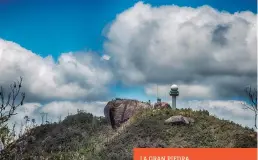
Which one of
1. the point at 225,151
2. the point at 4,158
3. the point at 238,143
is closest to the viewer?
the point at 4,158

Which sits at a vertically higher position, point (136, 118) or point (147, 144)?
point (136, 118)

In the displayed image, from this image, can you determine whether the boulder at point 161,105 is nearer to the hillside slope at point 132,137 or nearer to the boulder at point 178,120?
the hillside slope at point 132,137

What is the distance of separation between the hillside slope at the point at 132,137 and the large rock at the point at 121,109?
2.33 ft

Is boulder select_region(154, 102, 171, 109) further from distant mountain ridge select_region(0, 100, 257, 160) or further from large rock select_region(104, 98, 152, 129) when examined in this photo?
distant mountain ridge select_region(0, 100, 257, 160)

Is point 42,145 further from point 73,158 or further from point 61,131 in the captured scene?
point 73,158

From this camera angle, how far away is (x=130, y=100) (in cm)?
3312

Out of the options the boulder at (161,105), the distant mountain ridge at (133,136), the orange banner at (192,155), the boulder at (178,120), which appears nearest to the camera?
the orange banner at (192,155)

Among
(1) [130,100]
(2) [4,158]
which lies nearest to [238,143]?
(1) [130,100]

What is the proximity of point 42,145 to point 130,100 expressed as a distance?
7.77 meters

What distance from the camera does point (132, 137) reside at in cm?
2630

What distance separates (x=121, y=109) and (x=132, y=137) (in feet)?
21.0

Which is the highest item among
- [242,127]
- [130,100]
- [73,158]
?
[130,100]

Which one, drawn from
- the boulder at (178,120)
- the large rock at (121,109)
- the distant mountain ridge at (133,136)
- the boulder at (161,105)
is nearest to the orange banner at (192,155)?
the distant mountain ridge at (133,136)

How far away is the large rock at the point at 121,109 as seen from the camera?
105ft
